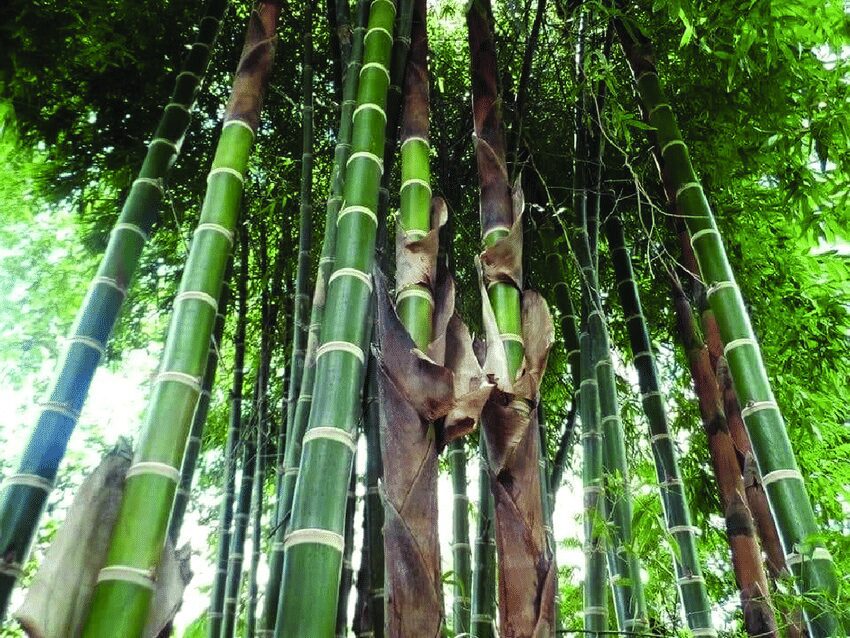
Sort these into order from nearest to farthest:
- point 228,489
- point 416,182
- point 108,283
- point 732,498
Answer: point 416,182 < point 108,283 < point 732,498 < point 228,489

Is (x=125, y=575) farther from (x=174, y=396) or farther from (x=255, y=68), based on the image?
(x=255, y=68)

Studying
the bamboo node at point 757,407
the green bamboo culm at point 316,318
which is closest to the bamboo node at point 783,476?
the bamboo node at point 757,407

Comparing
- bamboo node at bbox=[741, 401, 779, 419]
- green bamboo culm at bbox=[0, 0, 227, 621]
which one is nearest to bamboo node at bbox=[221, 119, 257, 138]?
green bamboo culm at bbox=[0, 0, 227, 621]

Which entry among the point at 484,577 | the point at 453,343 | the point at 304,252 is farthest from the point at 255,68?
the point at 484,577

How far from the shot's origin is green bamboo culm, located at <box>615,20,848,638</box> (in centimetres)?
146

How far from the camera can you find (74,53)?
286 centimetres

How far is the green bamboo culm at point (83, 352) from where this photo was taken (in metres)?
1.41

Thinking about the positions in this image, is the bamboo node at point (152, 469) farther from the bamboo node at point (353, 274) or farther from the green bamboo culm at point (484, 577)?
the green bamboo culm at point (484, 577)

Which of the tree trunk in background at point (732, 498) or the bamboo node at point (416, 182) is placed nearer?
the bamboo node at point (416, 182)

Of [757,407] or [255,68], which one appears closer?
[757,407]

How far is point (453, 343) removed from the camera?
1392 millimetres

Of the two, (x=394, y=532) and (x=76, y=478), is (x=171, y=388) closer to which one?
(x=394, y=532)

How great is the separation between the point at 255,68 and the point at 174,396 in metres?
0.91

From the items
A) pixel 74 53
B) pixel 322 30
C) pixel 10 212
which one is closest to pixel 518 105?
pixel 74 53
